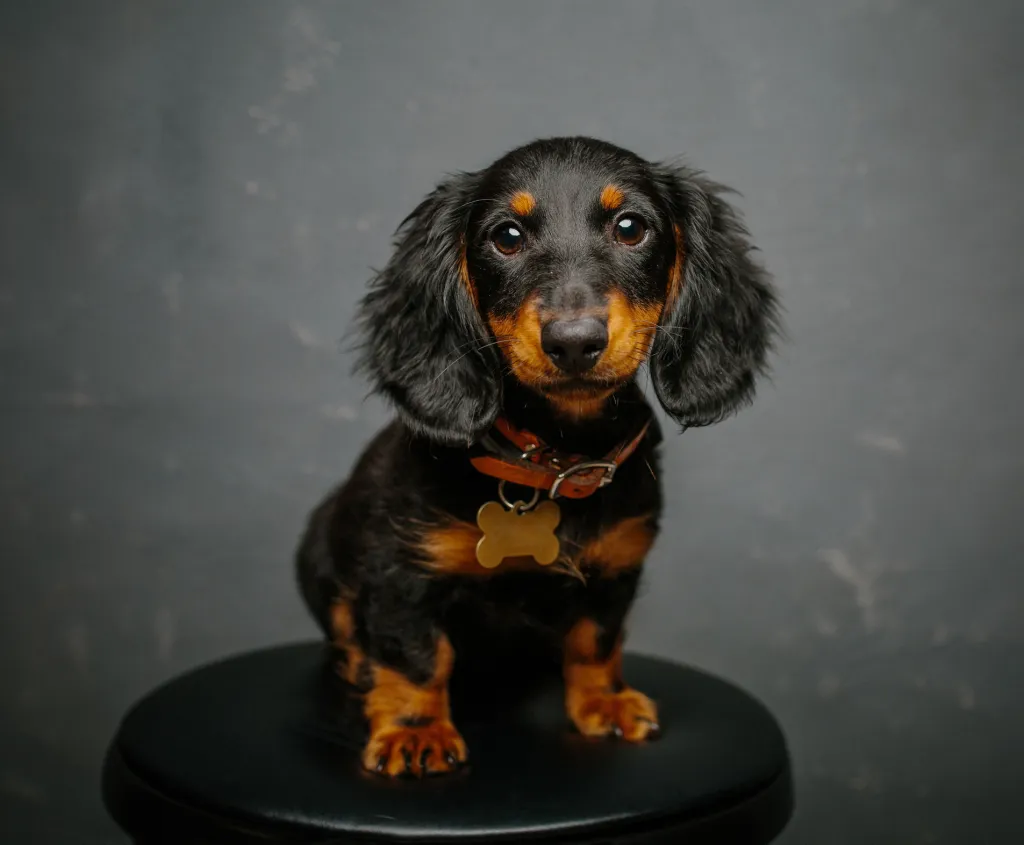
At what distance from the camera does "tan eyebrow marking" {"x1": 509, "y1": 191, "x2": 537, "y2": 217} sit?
6.43 ft

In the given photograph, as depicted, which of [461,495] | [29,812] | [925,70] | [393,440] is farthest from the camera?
[29,812]

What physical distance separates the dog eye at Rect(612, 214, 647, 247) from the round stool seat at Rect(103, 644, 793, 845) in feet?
2.82

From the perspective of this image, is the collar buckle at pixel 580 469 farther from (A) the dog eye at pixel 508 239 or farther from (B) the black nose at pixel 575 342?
(A) the dog eye at pixel 508 239

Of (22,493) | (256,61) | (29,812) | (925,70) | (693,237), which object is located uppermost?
(925,70)

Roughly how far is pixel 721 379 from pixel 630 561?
36 cm

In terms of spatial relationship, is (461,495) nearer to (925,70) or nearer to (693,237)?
(693,237)

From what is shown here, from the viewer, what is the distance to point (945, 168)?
309 cm

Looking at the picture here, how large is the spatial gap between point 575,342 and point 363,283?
1.50m

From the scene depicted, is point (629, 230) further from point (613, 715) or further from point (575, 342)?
point (613, 715)

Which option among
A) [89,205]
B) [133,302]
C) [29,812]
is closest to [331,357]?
[133,302]

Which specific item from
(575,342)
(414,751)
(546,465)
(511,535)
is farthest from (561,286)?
(414,751)

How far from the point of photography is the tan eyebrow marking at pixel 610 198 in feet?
6.43

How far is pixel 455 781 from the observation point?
76.9 inches

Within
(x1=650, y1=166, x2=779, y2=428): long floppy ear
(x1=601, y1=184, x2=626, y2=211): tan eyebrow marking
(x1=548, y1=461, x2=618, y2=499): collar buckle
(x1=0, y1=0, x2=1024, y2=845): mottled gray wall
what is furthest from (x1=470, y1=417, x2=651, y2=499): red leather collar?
(x1=0, y1=0, x2=1024, y2=845): mottled gray wall
